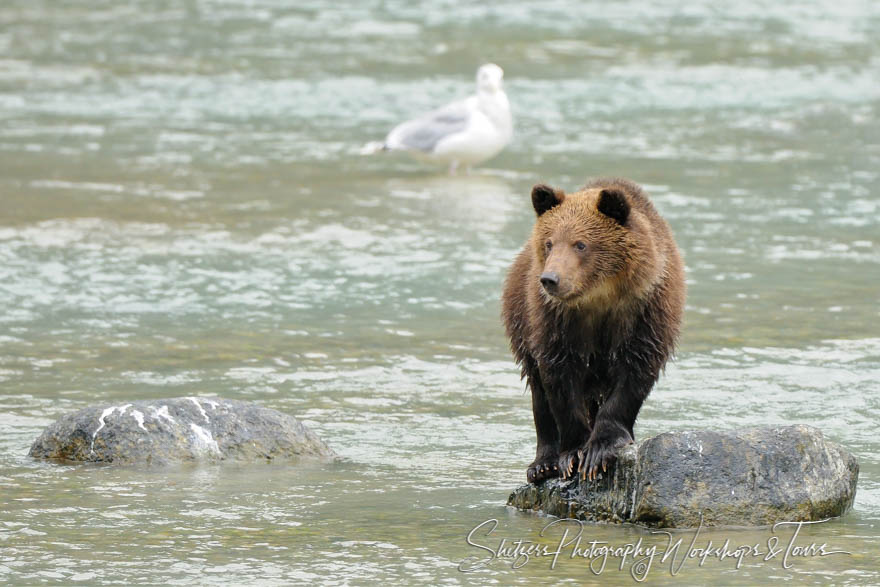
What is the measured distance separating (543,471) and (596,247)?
1.05 m

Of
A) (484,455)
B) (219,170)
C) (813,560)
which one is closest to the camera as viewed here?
(813,560)

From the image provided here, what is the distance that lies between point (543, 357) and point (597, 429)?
39 cm

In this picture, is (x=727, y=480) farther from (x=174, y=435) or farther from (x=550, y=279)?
(x=174, y=435)

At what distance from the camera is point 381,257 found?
1274cm

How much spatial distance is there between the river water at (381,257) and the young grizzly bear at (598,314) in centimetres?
52

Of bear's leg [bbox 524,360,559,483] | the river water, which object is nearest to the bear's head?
bear's leg [bbox 524,360,559,483]

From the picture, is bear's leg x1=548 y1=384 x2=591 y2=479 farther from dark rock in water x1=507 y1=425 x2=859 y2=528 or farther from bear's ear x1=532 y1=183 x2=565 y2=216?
bear's ear x1=532 y1=183 x2=565 y2=216

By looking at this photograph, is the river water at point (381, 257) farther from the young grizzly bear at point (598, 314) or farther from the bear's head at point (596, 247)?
the bear's head at point (596, 247)

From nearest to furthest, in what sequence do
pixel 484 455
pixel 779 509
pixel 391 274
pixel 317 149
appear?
1. pixel 779 509
2. pixel 484 455
3. pixel 391 274
4. pixel 317 149

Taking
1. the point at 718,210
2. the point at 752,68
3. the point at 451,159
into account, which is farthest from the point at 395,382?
the point at 752,68

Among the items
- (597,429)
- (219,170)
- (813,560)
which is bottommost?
(813,560)

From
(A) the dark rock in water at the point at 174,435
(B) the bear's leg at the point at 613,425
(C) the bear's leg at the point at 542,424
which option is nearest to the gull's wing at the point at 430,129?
(A) the dark rock in water at the point at 174,435

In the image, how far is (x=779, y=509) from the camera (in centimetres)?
646

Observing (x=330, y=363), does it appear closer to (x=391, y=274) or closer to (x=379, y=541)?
(x=391, y=274)
